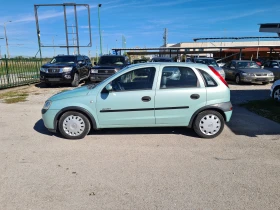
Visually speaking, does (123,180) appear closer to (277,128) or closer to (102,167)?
(102,167)

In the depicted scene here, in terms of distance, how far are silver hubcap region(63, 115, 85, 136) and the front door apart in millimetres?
413

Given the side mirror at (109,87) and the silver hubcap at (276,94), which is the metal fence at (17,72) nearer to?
the side mirror at (109,87)

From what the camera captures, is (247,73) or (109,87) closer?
(109,87)

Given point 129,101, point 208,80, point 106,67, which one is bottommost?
point 129,101

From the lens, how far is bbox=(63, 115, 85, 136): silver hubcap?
4.67m

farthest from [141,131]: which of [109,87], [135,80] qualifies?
[109,87]

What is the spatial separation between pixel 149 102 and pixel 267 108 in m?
4.82

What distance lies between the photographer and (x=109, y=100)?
4504mm

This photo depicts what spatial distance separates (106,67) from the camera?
12.0 m

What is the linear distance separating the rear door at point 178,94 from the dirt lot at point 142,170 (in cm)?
53

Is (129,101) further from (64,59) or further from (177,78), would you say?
(64,59)

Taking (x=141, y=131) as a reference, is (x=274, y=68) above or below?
above

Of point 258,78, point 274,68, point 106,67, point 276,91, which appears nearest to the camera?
point 276,91

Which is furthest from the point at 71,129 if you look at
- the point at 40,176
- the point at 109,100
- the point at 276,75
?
the point at 276,75
